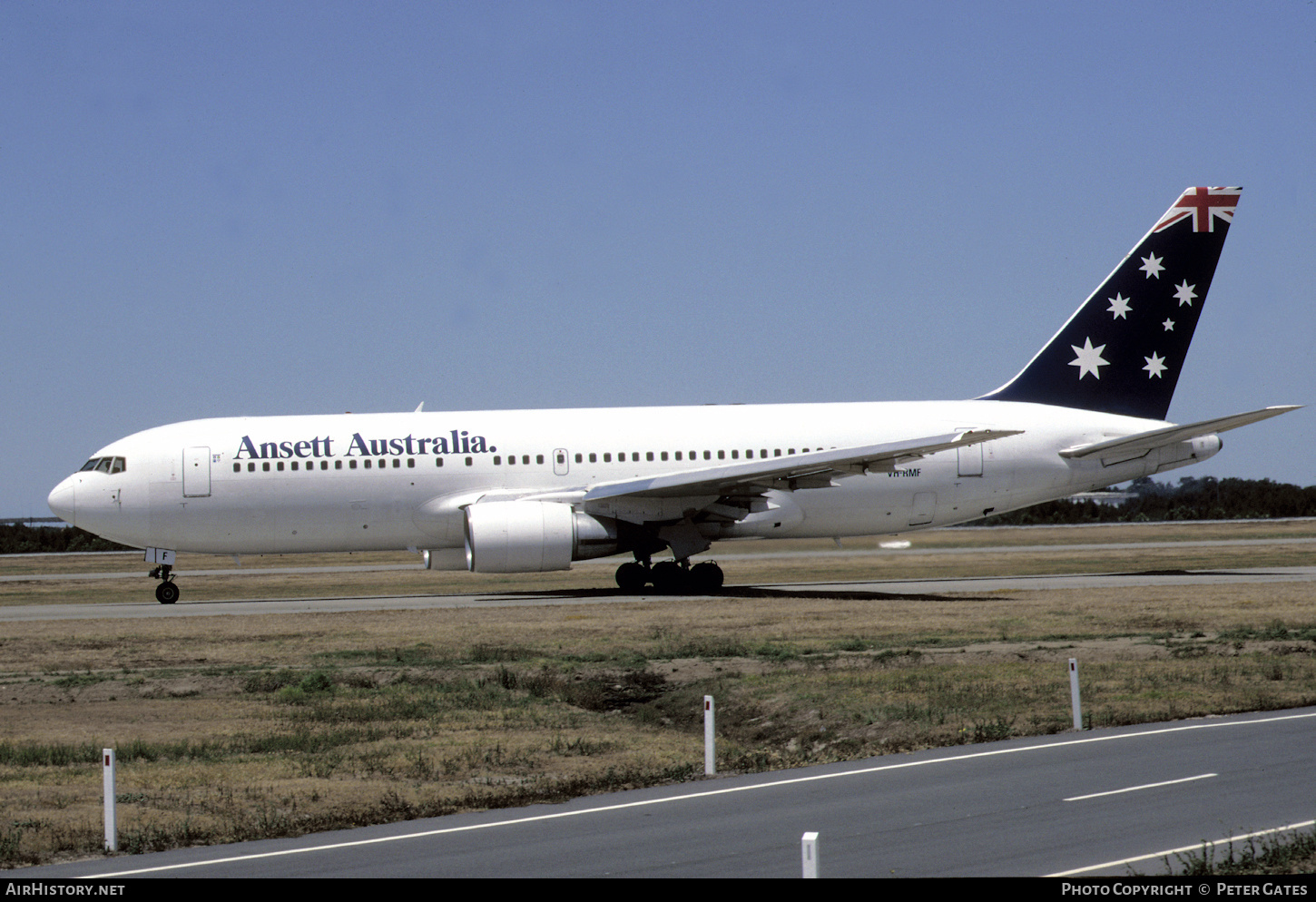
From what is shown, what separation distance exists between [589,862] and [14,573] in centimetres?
4983

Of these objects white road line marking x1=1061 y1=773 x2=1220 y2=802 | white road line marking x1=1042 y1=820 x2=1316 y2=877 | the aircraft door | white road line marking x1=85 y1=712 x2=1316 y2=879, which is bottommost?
white road line marking x1=1042 y1=820 x2=1316 y2=877

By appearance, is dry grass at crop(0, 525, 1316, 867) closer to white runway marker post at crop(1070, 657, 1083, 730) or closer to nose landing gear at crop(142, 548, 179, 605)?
white runway marker post at crop(1070, 657, 1083, 730)

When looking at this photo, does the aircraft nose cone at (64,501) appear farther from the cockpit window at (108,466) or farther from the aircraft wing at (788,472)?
the aircraft wing at (788,472)

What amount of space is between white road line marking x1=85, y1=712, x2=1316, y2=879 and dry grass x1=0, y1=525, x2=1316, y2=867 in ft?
2.52

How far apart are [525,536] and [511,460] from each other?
319 centimetres

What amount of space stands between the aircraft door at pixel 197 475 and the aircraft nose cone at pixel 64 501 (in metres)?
2.76

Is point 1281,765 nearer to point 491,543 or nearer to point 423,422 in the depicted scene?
point 491,543

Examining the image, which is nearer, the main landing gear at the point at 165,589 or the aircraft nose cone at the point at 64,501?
the aircraft nose cone at the point at 64,501

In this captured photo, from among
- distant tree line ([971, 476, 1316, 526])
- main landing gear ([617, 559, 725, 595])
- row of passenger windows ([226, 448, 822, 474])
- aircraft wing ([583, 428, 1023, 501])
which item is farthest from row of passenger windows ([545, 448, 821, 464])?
distant tree line ([971, 476, 1316, 526])

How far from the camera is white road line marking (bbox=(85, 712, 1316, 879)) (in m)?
10.0

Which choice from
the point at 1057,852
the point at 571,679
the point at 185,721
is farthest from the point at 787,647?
the point at 1057,852

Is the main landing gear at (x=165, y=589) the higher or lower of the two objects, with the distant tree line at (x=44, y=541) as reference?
lower

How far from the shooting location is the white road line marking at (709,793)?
1002 centimetres

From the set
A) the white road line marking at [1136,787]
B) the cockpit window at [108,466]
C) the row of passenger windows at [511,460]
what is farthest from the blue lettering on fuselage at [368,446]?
the white road line marking at [1136,787]
